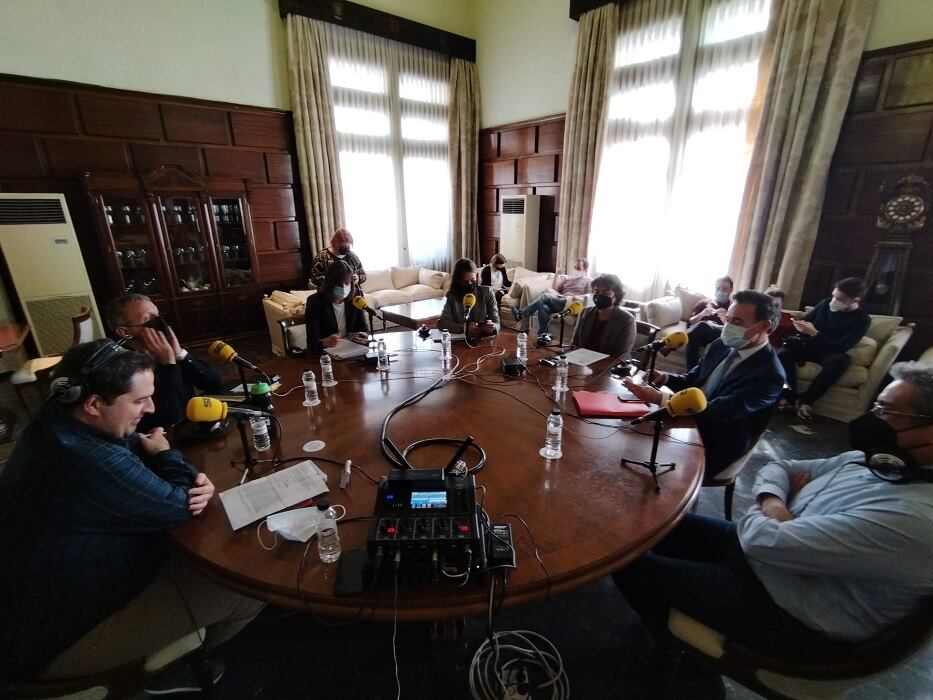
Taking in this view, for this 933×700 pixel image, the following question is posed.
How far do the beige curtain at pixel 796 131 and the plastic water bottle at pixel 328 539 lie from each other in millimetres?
4379

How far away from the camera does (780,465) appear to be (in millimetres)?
1430

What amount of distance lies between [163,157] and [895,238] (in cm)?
683

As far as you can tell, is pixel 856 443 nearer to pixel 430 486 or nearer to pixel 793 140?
pixel 430 486

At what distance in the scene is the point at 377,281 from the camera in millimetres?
5887

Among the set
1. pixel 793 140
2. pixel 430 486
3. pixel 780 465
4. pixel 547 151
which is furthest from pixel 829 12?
pixel 430 486

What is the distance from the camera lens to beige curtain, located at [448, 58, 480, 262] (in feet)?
20.8

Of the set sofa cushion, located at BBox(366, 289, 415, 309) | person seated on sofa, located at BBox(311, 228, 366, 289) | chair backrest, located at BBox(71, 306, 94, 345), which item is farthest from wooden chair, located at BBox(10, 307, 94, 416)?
sofa cushion, located at BBox(366, 289, 415, 309)

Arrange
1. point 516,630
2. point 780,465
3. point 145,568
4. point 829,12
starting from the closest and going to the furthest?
point 145,568 → point 780,465 → point 516,630 → point 829,12

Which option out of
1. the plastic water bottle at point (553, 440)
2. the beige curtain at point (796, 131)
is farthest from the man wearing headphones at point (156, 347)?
the beige curtain at point (796, 131)

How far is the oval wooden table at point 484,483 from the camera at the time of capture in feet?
3.05

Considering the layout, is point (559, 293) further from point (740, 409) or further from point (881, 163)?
point (740, 409)

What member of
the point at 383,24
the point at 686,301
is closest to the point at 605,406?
the point at 686,301

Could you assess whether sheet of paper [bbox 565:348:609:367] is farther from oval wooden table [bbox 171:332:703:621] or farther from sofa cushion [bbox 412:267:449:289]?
sofa cushion [bbox 412:267:449:289]

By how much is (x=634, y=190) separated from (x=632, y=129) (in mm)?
660
